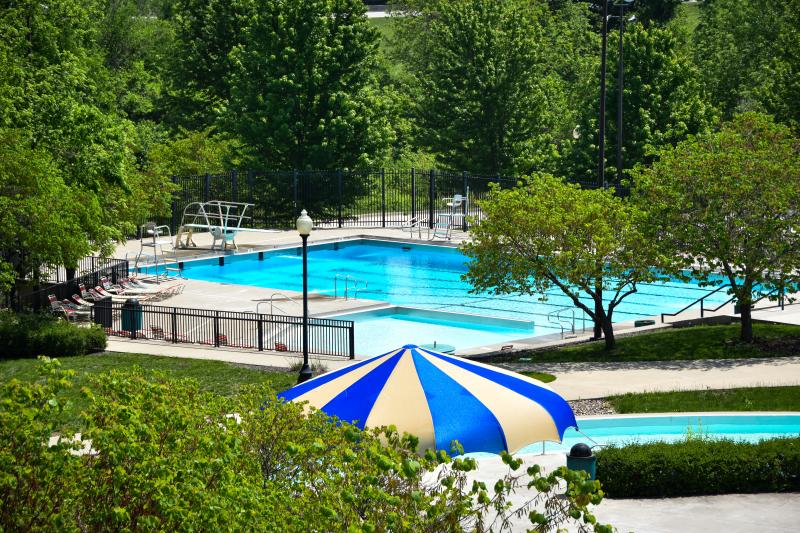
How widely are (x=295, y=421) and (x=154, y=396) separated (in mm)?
1267

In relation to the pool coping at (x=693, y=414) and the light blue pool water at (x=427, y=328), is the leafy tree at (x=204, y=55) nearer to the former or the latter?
the light blue pool water at (x=427, y=328)

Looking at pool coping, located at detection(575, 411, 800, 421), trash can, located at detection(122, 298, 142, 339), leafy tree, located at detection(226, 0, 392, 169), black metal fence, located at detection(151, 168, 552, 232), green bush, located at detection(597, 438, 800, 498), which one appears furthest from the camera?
leafy tree, located at detection(226, 0, 392, 169)

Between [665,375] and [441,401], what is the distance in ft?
33.5

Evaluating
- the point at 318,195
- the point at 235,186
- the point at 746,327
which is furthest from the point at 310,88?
the point at 746,327

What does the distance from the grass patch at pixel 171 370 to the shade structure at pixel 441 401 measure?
7.61 metres

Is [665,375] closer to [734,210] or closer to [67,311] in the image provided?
[734,210]

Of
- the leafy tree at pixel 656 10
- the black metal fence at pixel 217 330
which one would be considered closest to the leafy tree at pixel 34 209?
the black metal fence at pixel 217 330

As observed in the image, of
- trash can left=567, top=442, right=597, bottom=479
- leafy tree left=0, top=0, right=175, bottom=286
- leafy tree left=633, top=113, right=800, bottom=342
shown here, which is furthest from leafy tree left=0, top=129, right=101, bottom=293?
trash can left=567, top=442, right=597, bottom=479

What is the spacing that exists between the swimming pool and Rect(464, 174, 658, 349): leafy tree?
18.7 feet

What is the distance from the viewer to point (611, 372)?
23.4 metres

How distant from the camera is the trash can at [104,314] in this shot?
28609 mm

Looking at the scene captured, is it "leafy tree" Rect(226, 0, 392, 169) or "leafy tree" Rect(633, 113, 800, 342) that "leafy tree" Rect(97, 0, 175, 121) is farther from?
"leafy tree" Rect(633, 113, 800, 342)

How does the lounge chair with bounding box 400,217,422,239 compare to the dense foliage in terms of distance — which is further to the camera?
the lounge chair with bounding box 400,217,422,239

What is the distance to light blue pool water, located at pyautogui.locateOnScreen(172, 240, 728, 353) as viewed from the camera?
31.9 meters
